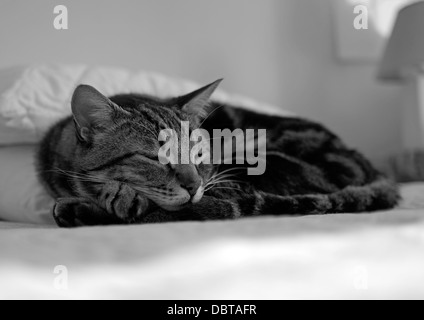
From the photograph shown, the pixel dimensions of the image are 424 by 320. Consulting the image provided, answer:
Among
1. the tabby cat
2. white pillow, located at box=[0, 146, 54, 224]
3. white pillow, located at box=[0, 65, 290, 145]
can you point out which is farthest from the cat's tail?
white pillow, located at box=[0, 65, 290, 145]

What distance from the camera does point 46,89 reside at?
1256 millimetres

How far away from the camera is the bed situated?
1.52 ft

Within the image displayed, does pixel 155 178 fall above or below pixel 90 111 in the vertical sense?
below

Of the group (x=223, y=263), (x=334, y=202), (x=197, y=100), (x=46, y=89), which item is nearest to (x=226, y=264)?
(x=223, y=263)

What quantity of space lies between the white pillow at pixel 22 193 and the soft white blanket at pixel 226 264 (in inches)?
17.0

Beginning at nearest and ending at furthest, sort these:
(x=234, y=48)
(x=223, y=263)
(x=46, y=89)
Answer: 1. (x=223, y=263)
2. (x=46, y=89)
3. (x=234, y=48)

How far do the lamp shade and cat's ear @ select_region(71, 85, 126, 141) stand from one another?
4.90ft

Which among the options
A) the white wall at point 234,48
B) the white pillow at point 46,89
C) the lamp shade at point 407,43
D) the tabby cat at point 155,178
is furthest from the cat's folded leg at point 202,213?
the lamp shade at point 407,43

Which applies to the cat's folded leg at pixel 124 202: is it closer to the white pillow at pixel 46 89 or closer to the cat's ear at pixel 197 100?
the cat's ear at pixel 197 100

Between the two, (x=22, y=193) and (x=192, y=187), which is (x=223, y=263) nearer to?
(x=192, y=187)

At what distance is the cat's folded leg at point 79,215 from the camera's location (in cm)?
83

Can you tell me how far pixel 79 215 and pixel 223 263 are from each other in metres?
0.44

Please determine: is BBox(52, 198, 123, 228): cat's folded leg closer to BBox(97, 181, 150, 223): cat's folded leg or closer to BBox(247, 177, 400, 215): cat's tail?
BBox(97, 181, 150, 223): cat's folded leg

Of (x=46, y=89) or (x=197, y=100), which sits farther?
(x=46, y=89)
